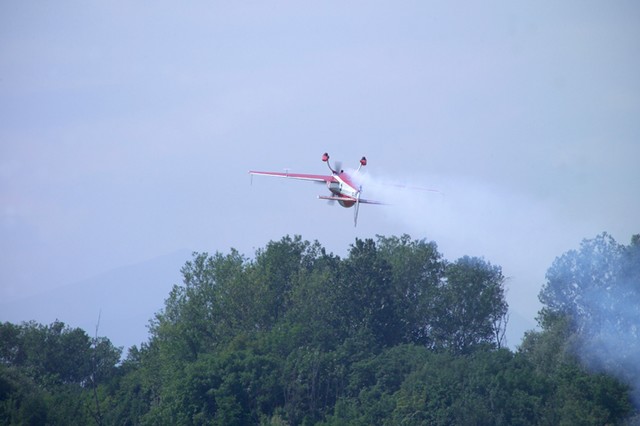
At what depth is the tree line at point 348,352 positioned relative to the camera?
64312mm

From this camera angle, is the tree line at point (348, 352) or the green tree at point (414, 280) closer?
the tree line at point (348, 352)

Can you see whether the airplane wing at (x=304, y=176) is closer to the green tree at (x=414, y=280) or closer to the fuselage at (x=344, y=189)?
the fuselage at (x=344, y=189)

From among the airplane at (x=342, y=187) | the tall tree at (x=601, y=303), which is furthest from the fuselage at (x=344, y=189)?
the tall tree at (x=601, y=303)

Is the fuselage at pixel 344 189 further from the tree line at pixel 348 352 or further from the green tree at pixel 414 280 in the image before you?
the green tree at pixel 414 280

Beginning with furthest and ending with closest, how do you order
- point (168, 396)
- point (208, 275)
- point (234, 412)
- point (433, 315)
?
point (208, 275), point (433, 315), point (168, 396), point (234, 412)

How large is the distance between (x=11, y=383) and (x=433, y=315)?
37.9 meters

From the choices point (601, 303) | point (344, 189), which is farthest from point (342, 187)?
point (601, 303)

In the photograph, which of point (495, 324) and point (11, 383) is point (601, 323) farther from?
point (11, 383)

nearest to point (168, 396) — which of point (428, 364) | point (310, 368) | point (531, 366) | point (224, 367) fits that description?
point (224, 367)

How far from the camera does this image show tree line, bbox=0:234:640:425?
64312 millimetres

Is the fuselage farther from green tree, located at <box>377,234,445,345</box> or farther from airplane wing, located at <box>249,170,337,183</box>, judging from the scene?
green tree, located at <box>377,234,445,345</box>

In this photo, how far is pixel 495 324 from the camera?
92.8 m

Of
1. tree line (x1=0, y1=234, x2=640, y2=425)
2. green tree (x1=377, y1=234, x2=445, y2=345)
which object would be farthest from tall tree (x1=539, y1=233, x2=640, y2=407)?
green tree (x1=377, y1=234, x2=445, y2=345)

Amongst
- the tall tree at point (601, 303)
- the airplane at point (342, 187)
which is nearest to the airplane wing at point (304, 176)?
the airplane at point (342, 187)
